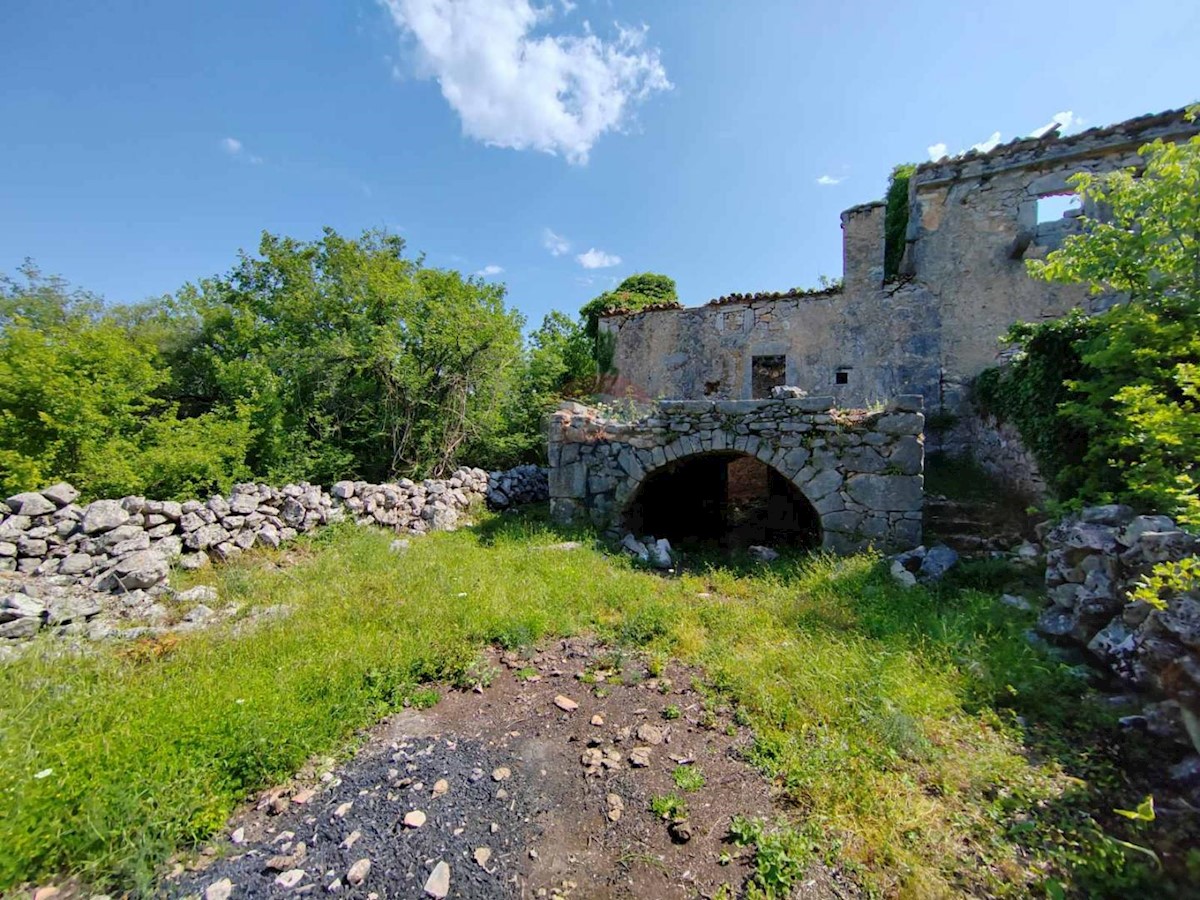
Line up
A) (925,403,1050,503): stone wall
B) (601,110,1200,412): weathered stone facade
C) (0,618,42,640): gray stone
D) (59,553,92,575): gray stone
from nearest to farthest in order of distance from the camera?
(0,618,42,640): gray stone
(59,553,92,575): gray stone
(925,403,1050,503): stone wall
(601,110,1200,412): weathered stone facade

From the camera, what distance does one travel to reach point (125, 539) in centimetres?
516

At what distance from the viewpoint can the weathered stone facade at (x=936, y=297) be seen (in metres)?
8.64

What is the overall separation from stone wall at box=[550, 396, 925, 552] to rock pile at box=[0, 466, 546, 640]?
8.63ft

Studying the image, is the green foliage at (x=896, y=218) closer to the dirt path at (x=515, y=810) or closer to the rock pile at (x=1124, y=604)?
the rock pile at (x=1124, y=604)

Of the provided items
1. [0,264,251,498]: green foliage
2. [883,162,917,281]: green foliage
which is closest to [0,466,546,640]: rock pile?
[0,264,251,498]: green foliage

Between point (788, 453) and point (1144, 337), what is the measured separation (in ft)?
10.9

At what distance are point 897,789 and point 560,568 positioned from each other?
3.76 meters

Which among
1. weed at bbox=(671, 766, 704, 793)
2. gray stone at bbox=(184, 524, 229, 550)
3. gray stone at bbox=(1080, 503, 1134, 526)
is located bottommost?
weed at bbox=(671, 766, 704, 793)

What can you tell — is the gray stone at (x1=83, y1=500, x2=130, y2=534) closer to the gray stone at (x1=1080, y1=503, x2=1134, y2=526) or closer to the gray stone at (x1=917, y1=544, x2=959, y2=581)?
the gray stone at (x1=917, y1=544, x2=959, y2=581)

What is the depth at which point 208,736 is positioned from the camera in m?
2.53

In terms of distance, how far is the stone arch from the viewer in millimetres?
7617

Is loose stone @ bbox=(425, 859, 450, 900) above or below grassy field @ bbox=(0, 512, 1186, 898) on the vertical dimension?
below

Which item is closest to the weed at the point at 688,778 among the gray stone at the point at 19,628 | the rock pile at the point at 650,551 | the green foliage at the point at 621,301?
the rock pile at the point at 650,551

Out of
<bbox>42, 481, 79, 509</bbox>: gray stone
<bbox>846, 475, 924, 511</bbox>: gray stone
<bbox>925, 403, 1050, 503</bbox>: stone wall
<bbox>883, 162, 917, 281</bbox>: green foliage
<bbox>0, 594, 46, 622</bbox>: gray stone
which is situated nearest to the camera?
<bbox>0, 594, 46, 622</bbox>: gray stone
